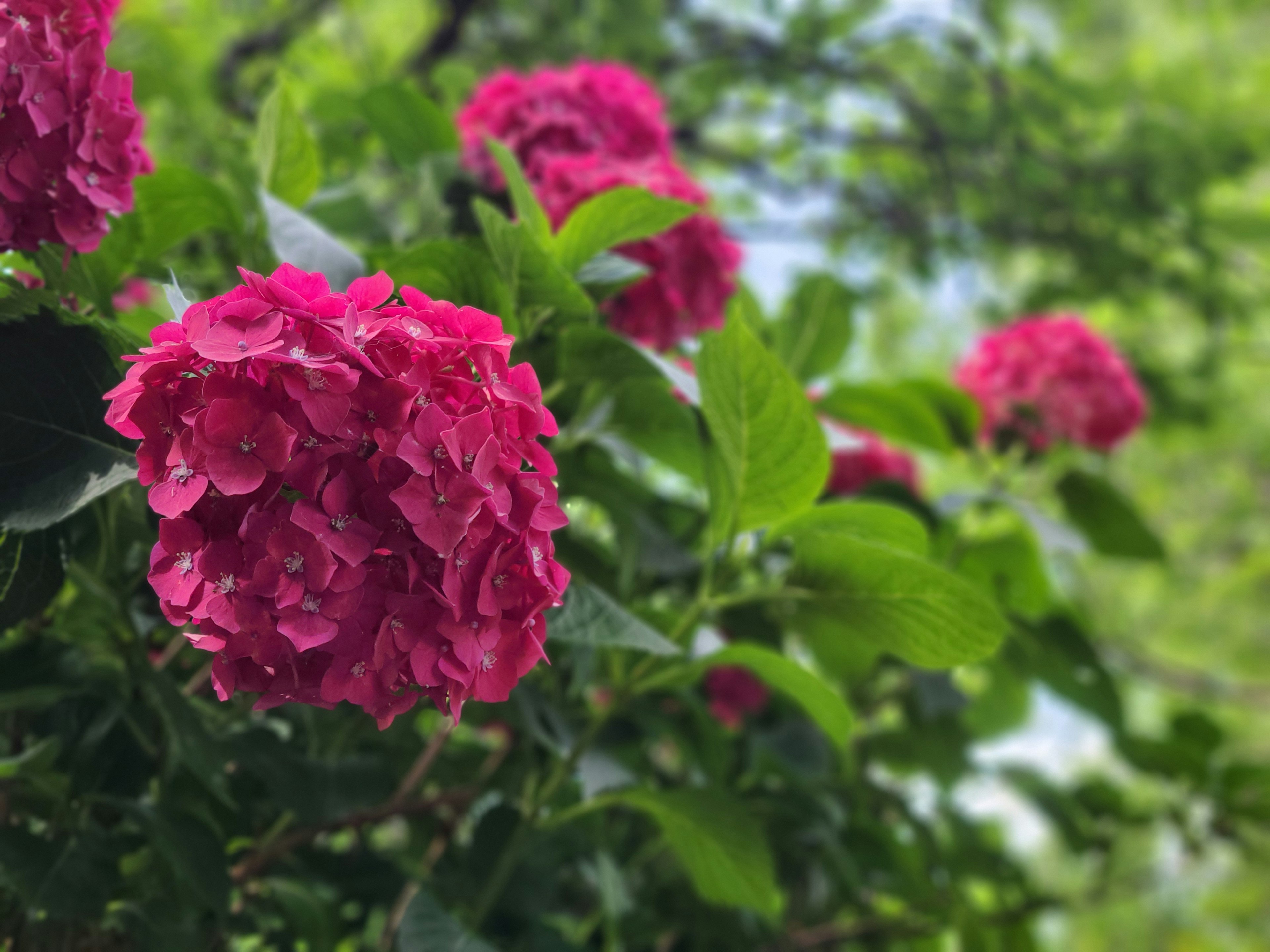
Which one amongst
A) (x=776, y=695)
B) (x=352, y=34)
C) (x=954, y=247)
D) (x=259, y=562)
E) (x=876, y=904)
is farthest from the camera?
(x=352, y=34)

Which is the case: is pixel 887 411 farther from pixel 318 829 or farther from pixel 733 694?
pixel 318 829

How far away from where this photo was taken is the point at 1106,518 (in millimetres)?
1338

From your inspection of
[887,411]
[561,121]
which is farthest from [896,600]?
[561,121]

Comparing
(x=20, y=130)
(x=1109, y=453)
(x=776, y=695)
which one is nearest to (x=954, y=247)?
(x=1109, y=453)

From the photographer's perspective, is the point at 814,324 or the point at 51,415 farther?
the point at 814,324

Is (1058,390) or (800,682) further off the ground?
(800,682)

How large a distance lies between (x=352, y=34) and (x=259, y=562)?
288 cm

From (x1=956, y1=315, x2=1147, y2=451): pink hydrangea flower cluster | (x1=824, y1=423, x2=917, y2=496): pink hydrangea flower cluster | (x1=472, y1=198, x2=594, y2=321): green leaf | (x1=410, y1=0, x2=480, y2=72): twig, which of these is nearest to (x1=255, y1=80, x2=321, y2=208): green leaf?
(x1=472, y1=198, x2=594, y2=321): green leaf

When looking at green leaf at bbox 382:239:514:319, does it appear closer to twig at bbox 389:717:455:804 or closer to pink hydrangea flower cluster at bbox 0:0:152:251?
pink hydrangea flower cluster at bbox 0:0:152:251

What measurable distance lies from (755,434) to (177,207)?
1.59 feet

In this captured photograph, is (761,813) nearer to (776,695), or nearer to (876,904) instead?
(776,695)

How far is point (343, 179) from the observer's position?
4.08 ft

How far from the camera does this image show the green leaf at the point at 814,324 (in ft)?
3.58

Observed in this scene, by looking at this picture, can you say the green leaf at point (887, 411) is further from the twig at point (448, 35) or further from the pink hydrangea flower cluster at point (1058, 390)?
the twig at point (448, 35)
